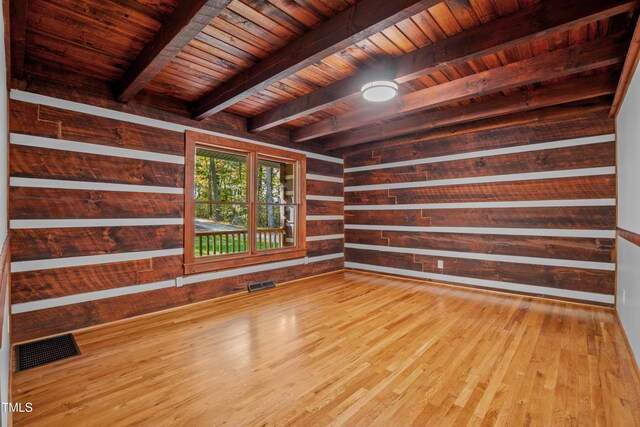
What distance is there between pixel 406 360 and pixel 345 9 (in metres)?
2.66

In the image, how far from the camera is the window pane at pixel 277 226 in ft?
17.5

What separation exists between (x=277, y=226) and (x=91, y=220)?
315 cm

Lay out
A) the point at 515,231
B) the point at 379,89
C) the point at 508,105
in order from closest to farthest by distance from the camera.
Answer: the point at 379,89 → the point at 508,105 → the point at 515,231

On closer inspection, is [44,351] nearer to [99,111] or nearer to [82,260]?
[82,260]

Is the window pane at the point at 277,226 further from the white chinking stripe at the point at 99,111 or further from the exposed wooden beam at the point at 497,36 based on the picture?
the exposed wooden beam at the point at 497,36

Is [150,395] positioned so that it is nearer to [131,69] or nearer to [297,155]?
[131,69]

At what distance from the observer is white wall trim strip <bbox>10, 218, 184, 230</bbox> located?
2687mm

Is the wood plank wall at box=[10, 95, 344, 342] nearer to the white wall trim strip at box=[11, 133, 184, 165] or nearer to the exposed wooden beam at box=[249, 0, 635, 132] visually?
the white wall trim strip at box=[11, 133, 184, 165]

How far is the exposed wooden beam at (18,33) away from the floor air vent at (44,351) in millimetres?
2373

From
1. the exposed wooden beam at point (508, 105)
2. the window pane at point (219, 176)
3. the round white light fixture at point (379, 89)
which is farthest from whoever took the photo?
the window pane at point (219, 176)

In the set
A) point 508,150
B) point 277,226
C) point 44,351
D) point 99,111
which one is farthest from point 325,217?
point 44,351

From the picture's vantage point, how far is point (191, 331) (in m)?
2.97

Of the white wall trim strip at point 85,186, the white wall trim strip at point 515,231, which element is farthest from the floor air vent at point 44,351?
the white wall trim strip at point 515,231

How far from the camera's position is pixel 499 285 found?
4.30 m
